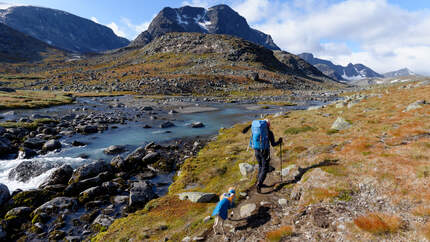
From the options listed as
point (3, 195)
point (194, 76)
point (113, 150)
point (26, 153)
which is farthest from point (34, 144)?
point (194, 76)

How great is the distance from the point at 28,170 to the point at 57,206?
859cm

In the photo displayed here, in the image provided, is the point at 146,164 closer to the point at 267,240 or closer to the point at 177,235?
the point at 177,235

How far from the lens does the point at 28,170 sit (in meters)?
19.3

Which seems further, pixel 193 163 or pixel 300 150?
pixel 193 163

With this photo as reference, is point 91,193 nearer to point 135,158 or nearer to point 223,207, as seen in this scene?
point 135,158

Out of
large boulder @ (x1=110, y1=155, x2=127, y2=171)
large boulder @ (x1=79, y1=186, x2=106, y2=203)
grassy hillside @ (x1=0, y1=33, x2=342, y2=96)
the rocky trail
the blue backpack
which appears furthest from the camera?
grassy hillside @ (x1=0, y1=33, x2=342, y2=96)

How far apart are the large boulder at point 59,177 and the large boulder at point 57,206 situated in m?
3.62

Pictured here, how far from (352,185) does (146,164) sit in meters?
17.9

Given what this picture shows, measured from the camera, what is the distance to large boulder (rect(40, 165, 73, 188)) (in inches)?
679

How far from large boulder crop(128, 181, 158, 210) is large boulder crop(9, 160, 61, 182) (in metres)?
11.0

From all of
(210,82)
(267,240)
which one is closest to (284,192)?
(267,240)

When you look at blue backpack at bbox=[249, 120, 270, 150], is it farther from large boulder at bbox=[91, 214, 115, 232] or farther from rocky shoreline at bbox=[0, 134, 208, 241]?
large boulder at bbox=[91, 214, 115, 232]

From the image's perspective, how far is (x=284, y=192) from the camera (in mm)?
11109

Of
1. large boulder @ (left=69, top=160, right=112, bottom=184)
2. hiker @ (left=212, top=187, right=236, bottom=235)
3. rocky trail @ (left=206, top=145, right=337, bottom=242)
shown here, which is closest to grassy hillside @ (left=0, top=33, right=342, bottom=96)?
large boulder @ (left=69, top=160, right=112, bottom=184)
